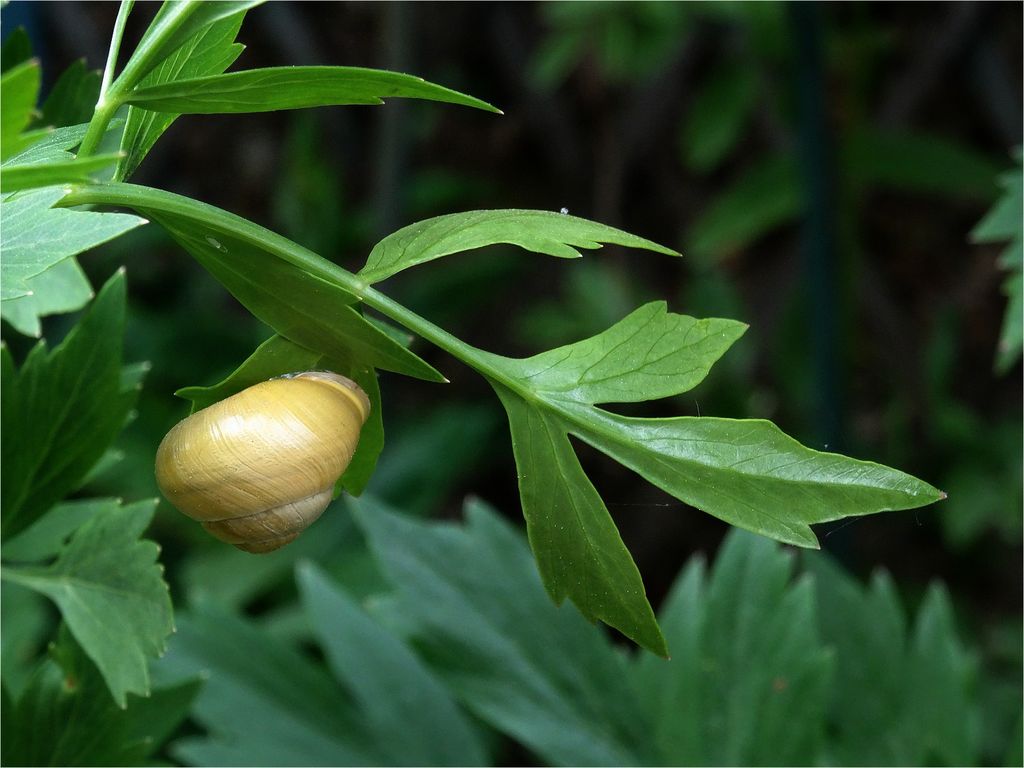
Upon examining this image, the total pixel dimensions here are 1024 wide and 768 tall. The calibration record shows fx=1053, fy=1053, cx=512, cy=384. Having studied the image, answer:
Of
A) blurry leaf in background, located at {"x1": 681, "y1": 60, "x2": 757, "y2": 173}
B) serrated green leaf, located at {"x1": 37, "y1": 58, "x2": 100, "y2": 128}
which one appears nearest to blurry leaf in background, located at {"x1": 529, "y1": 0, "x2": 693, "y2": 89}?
blurry leaf in background, located at {"x1": 681, "y1": 60, "x2": 757, "y2": 173}

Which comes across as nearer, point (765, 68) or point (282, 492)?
point (282, 492)

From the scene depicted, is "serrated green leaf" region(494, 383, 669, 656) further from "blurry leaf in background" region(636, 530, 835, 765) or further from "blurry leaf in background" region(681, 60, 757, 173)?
"blurry leaf in background" region(681, 60, 757, 173)

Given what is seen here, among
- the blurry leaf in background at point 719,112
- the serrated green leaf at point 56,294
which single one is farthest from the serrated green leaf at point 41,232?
the blurry leaf in background at point 719,112

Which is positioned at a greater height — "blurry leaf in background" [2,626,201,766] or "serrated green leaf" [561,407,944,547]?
"serrated green leaf" [561,407,944,547]

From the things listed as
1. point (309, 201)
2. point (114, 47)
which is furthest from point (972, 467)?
point (114, 47)

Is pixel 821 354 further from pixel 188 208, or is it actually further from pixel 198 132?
pixel 198 132

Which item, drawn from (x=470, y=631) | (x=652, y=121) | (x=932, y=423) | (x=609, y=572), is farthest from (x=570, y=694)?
(x=652, y=121)
